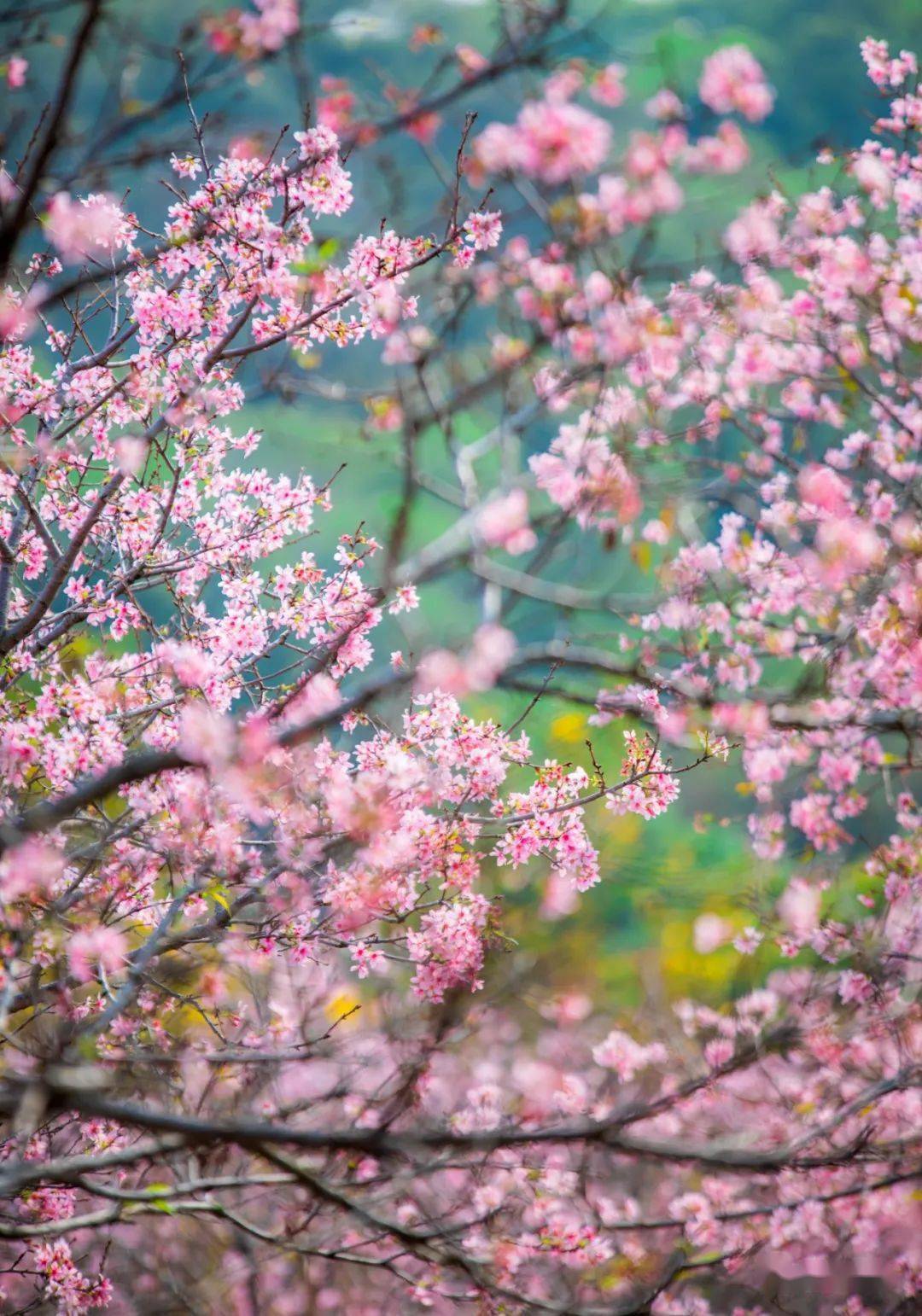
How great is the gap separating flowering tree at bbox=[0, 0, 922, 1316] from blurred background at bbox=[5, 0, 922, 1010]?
16 cm

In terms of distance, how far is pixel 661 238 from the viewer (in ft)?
12.6

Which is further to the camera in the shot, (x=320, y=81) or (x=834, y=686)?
(x=834, y=686)

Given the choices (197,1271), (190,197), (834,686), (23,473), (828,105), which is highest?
(828,105)

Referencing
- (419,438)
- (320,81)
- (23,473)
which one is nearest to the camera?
(419,438)

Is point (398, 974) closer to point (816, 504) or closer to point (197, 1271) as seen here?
point (197, 1271)

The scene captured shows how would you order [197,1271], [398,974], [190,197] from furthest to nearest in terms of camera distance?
[197,1271]
[398,974]
[190,197]

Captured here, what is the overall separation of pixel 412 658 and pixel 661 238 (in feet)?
7.71

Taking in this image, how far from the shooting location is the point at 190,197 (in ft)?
16.5

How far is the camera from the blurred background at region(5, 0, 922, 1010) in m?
3.49

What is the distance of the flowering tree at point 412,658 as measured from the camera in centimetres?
267

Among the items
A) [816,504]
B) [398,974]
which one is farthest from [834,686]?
[398,974]

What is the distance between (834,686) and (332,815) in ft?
17.2

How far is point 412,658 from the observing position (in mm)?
5027

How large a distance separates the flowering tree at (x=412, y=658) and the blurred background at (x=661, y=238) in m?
0.16
